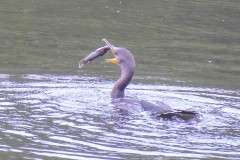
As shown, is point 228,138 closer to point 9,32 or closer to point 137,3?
point 9,32

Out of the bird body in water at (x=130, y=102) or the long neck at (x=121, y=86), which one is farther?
the long neck at (x=121, y=86)

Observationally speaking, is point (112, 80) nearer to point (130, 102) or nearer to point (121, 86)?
point (121, 86)

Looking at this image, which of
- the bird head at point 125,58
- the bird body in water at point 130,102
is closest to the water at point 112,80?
the bird body in water at point 130,102

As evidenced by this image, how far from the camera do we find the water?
30.7 feet

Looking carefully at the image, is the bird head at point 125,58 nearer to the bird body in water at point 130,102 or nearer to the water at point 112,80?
the bird body in water at point 130,102

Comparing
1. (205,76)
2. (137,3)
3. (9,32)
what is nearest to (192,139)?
(205,76)

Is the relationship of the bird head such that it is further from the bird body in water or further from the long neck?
the long neck

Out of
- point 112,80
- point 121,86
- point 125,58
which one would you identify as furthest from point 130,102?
point 112,80

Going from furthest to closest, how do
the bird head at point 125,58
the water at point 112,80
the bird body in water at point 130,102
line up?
1. the bird head at point 125,58
2. the bird body in water at point 130,102
3. the water at point 112,80

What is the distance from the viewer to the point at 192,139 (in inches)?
379

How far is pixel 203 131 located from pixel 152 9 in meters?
14.1

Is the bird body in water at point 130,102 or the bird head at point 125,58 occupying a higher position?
the bird head at point 125,58


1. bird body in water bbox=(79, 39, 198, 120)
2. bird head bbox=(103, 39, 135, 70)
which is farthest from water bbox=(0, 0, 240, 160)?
bird head bbox=(103, 39, 135, 70)

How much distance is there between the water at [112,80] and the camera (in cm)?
935
